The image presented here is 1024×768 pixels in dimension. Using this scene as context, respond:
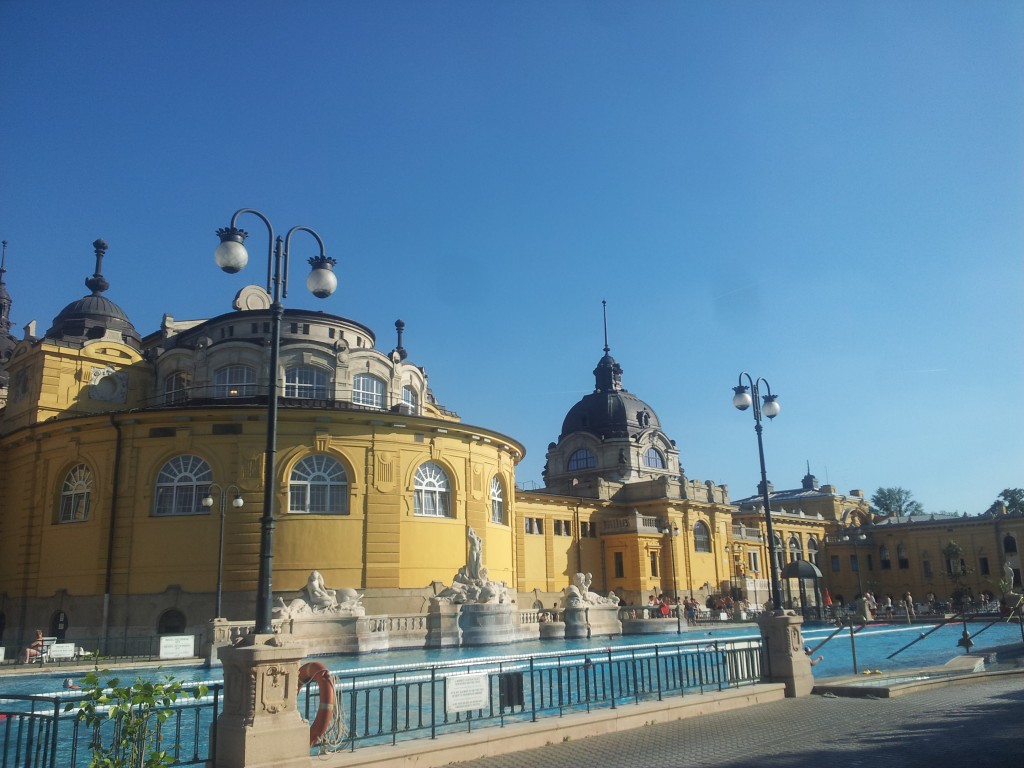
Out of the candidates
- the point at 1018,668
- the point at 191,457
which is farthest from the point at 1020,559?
the point at 191,457

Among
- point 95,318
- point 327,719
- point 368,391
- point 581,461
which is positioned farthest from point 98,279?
point 327,719

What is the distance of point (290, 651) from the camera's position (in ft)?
30.7

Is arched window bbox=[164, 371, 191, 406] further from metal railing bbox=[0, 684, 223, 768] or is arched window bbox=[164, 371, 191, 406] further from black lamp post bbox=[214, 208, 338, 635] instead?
black lamp post bbox=[214, 208, 338, 635]

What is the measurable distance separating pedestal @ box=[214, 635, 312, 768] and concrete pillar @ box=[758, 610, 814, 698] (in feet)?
32.2

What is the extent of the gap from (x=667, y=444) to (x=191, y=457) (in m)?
48.3

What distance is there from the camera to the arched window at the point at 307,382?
126 ft

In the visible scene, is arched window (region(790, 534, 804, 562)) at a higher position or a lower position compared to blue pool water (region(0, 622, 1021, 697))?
higher

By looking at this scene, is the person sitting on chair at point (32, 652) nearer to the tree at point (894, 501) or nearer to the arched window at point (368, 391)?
the arched window at point (368, 391)

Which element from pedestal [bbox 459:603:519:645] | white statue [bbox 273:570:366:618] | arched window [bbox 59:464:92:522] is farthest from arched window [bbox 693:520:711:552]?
arched window [bbox 59:464:92:522]

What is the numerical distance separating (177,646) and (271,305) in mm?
17924

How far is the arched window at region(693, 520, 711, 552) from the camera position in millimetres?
63188

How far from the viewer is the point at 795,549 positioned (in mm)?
78438

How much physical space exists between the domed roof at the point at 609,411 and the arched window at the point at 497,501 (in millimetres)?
32164

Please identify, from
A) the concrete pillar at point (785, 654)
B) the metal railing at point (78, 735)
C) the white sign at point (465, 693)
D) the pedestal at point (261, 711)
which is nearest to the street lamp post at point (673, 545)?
the concrete pillar at point (785, 654)
